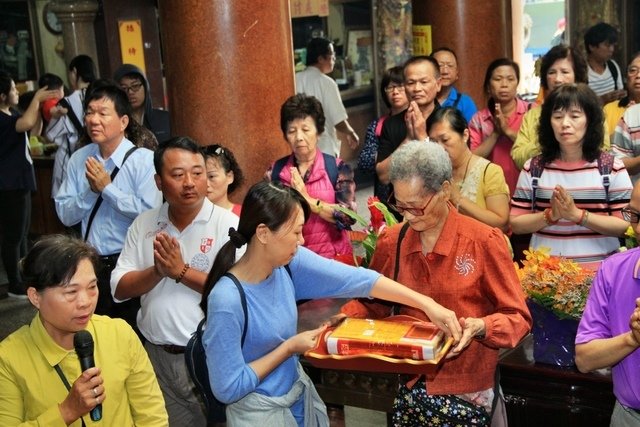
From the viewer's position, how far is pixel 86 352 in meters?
2.94

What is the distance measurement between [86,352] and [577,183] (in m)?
2.67

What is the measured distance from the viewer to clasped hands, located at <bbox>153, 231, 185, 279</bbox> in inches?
158

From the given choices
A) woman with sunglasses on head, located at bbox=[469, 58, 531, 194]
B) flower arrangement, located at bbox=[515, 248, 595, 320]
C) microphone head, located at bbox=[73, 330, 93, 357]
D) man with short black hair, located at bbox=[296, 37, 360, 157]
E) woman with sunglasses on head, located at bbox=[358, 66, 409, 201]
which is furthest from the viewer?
man with short black hair, located at bbox=[296, 37, 360, 157]

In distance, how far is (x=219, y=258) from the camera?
342 cm

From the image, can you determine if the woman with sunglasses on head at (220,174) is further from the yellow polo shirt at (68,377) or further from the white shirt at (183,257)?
the yellow polo shirt at (68,377)

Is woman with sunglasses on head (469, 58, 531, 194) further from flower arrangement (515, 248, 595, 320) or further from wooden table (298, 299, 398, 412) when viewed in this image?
flower arrangement (515, 248, 595, 320)

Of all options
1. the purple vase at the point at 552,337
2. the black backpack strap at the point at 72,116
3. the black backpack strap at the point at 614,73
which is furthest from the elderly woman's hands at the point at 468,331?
the black backpack strap at the point at 614,73

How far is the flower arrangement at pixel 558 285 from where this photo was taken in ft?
12.9

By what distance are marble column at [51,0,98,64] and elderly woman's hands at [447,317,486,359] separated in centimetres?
897

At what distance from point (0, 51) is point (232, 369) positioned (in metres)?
11.0

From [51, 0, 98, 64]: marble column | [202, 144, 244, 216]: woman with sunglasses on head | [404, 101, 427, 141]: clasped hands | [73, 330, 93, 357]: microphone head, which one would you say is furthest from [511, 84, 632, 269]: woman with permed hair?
[51, 0, 98, 64]: marble column

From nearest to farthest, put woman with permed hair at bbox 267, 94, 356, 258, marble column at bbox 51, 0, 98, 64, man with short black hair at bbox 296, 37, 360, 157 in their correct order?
woman with permed hair at bbox 267, 94, 356, 258, man with short black hair at bbox 296, 37, 360, 157, marble column at bbox 51, 0, 98, 64

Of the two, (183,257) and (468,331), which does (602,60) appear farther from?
(468,331)

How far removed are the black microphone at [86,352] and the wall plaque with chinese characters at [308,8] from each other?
8.30 m
